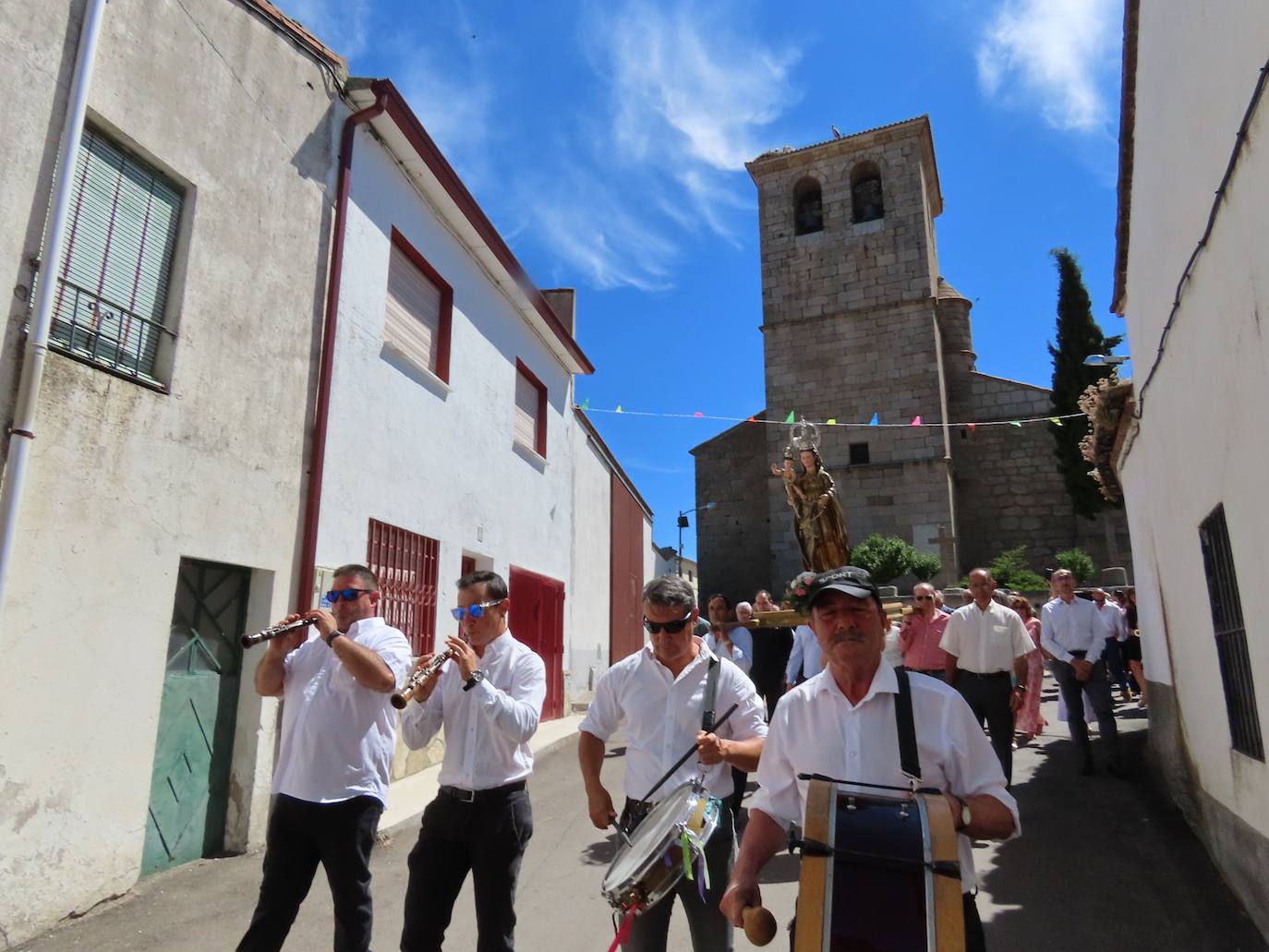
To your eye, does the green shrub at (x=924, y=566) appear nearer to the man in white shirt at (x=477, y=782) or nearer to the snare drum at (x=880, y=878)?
the man in white shirt at (x=477, y=782)

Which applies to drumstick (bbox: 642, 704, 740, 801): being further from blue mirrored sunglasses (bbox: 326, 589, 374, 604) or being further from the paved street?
the paved street

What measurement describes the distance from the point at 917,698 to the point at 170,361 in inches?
198

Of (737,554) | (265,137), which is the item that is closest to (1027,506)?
(737,554)

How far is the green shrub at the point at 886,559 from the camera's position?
70.1 ft

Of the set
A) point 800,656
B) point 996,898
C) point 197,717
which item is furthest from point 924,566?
point 197,717

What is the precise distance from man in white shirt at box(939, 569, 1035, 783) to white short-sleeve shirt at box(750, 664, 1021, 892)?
4504 millimetres

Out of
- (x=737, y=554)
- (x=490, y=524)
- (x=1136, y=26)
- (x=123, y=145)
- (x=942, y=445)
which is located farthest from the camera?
(x=737, y=554)

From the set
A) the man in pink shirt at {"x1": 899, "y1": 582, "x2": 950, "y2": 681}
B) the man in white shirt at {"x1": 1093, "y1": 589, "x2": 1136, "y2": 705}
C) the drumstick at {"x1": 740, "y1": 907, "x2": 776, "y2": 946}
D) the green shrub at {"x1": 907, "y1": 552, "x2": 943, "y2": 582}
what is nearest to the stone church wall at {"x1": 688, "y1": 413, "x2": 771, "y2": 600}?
the green shrub at {"x1": 907, "y1": 552, "x2": 943, "y2": 582}

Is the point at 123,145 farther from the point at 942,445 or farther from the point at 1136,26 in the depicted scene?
the point at 942,445

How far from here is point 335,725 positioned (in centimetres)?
332

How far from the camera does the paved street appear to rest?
411cm

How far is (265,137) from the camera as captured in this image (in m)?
6.29

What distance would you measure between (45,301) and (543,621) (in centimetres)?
873

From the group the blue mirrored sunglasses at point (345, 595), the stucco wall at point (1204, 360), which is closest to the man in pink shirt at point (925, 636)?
the stucco wall at point (1204, 360)
